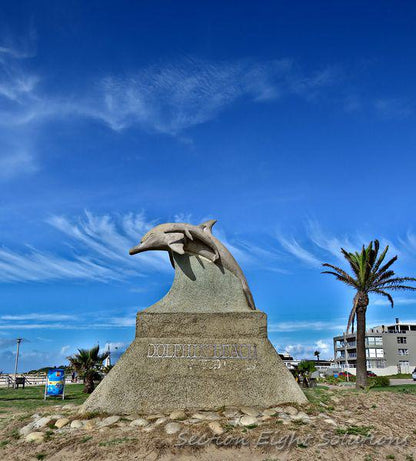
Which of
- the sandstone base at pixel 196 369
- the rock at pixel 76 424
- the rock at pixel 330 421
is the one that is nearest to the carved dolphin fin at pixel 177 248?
the sandstone base at pixel 196 369

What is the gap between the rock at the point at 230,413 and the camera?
9.04 meters

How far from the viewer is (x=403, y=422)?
926 centimetres

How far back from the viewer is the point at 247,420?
28.1ft

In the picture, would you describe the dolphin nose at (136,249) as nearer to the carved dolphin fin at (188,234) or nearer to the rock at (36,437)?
the carved dolphin fin at (188,234)

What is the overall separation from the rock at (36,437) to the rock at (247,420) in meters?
3.92

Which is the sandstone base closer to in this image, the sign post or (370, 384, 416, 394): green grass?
(370, 384, 416, 394): green grass

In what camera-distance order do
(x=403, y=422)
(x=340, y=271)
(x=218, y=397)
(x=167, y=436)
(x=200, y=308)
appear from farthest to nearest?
(x=340, y=271) < (x=200, y=308) < (x=218, y=397) < (x=403, y=422) < (x=167, y=436)

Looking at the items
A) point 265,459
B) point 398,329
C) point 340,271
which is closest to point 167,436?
point 265,459

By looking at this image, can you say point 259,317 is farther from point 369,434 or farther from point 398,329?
point 398,329

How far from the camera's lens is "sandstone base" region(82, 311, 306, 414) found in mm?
10031

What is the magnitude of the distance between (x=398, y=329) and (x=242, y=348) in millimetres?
83188

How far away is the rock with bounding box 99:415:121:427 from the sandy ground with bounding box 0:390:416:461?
0.95 ft

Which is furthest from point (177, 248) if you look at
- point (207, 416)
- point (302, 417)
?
point (302, 417)

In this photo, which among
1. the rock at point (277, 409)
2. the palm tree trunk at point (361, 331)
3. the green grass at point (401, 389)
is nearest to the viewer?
the rock at point (277, 409)
